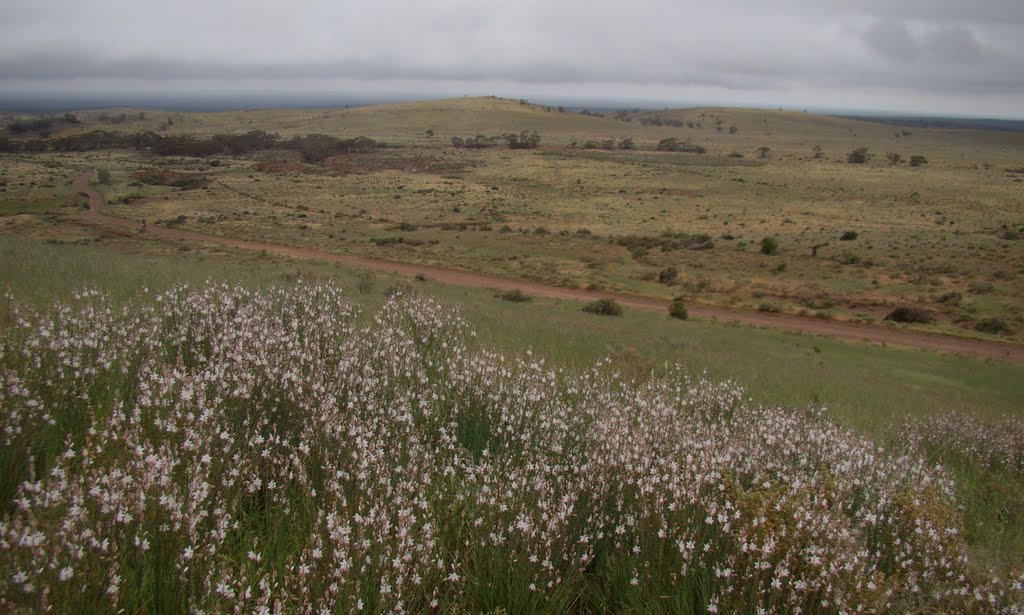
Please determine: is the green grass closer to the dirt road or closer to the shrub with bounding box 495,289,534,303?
the shrub with bounding box 495,289,534,303

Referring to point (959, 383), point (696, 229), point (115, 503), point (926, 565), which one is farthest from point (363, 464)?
point (696, 229)

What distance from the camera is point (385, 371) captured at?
5723 millimetres

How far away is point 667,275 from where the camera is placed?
3491cm

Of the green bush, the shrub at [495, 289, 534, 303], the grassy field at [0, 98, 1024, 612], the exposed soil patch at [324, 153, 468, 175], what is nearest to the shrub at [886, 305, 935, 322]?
the grassy field at [0, 98, 1024, 612]

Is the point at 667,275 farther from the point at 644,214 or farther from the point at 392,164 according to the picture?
the point at 392,164

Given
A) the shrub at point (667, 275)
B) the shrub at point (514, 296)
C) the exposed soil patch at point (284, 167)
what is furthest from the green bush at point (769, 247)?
the exposed soil patch at point (284, 167)

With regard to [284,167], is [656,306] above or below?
below

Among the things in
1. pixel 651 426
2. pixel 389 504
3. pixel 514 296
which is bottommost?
pixel 514 296

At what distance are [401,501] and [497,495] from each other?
2.20 feet

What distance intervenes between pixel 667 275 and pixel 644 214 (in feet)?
82.0

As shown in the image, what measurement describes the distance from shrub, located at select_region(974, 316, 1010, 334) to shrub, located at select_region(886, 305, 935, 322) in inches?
68.0

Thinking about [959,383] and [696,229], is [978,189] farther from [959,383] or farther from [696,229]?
[959,383]

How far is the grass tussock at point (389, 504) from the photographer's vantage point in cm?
301

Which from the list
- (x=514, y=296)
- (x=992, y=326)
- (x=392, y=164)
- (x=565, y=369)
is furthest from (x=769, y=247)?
(x=392, y=164)
